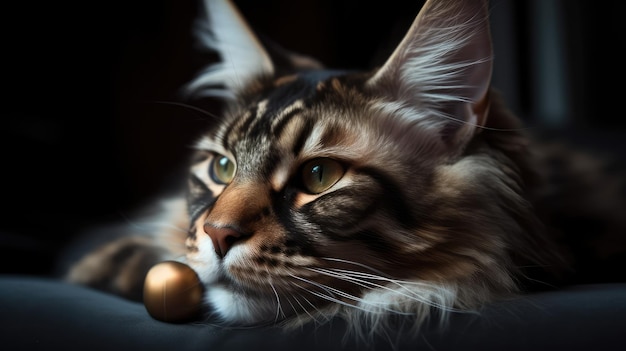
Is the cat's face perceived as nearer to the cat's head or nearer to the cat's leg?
the cat's head

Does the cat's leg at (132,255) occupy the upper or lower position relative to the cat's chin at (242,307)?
lower

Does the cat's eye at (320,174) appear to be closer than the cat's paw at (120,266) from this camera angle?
Yes

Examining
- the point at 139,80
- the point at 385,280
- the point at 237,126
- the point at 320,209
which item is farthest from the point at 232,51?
the point at 139,80

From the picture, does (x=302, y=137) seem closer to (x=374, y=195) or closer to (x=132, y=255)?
(x=374, y=195)

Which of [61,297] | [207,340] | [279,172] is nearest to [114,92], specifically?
[61,297]

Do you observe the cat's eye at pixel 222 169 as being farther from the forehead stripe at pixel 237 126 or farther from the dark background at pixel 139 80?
the dark background at pixel 139 80

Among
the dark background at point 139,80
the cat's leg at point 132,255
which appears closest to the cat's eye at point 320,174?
the cat's leg at point 132,255
